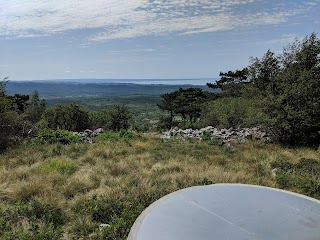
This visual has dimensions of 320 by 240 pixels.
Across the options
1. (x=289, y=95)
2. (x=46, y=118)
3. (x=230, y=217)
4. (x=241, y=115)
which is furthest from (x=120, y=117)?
(x=230, y=217)

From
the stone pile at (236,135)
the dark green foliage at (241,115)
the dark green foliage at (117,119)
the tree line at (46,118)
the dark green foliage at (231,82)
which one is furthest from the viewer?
the dark green foliage at (231,82)

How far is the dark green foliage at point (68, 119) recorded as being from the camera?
19875mm

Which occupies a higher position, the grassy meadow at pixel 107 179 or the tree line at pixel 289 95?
the tree line at pixel 289 95

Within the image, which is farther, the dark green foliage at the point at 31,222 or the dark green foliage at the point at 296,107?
the dark green foliage at the point at 296,107

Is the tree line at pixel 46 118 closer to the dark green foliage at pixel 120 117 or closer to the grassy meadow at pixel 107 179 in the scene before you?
the dark green foliage at pixel 120 117

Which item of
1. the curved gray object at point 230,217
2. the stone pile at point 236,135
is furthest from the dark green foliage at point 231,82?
the curved gray object at point 230,217

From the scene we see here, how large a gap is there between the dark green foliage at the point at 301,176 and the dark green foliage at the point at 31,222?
4532 millimetres

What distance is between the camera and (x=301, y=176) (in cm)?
662

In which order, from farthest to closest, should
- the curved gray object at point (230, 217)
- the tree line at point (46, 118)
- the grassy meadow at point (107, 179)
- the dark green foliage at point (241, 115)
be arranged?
the dark green foliage at point (241, 115) < the tree line at point (46, 118) < the grassy meadow at point (107, 179) < the curved gray object at point (230, 217)

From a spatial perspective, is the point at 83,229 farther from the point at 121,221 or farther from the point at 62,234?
the point at 121,221

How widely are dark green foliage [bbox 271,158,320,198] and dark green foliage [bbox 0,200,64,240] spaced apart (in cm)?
453

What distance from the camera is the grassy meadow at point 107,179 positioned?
4043 mm

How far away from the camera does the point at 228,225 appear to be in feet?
9.14

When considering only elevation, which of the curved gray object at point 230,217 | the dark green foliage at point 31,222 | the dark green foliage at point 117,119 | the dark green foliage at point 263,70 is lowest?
the dark green foliage at point 117,119
